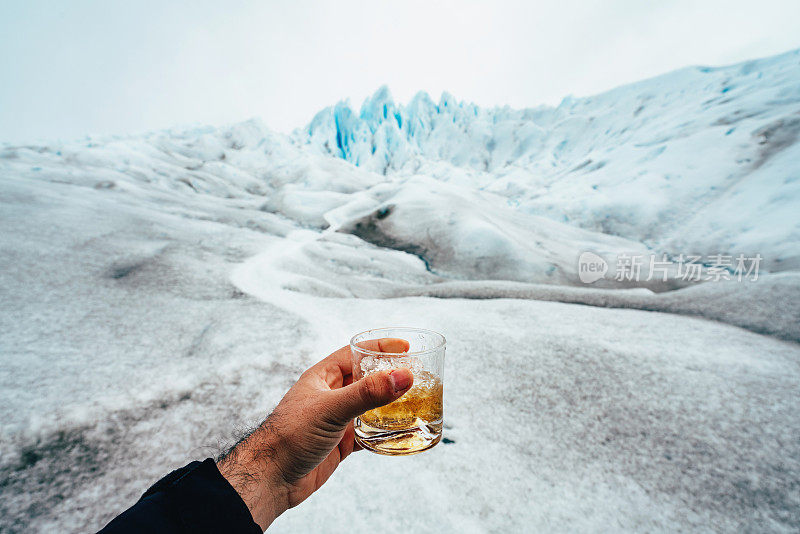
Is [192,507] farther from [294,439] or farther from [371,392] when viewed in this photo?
[371,392]

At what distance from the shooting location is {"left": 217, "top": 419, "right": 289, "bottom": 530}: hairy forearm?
144 cm

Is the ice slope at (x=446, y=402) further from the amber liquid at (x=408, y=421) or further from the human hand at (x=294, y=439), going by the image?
the amber liquid at (x=408, y=421)

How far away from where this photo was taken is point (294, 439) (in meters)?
1.50

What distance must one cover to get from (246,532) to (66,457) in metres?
2.49

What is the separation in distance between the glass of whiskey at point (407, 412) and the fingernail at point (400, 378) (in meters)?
0.16

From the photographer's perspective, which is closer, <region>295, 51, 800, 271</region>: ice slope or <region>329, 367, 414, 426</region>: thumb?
<region>329, 367, 414, 426</region>: thumb

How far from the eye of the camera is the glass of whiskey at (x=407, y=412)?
154 cm

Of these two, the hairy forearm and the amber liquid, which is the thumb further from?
the hairy forearm

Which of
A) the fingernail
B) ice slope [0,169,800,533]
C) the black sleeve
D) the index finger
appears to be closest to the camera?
the black sleeve

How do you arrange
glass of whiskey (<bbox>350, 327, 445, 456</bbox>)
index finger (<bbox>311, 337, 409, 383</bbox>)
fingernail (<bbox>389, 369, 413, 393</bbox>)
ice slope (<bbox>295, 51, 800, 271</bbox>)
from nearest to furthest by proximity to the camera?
fingernail (<bbox>389, 369, 413, 393</bbox>), glass of whiskey (<bbox>350, 327, 445, 456</bbox>), index finger (<bbox>311, 337, 409, 383</bbox>), ice slope (<bbox>295, 51, 800, 271</bbox>)

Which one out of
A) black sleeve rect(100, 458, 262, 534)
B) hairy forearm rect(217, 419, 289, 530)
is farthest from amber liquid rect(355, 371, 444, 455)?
black sleeve rect(100, 458, 262, 534)

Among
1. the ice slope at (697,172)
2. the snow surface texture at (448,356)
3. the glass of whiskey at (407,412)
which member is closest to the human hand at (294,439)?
the glass of whiskey at (407,412)

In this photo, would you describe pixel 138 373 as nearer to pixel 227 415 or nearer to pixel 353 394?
pixel 227 415

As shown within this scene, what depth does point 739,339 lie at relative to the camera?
4.43 metres
